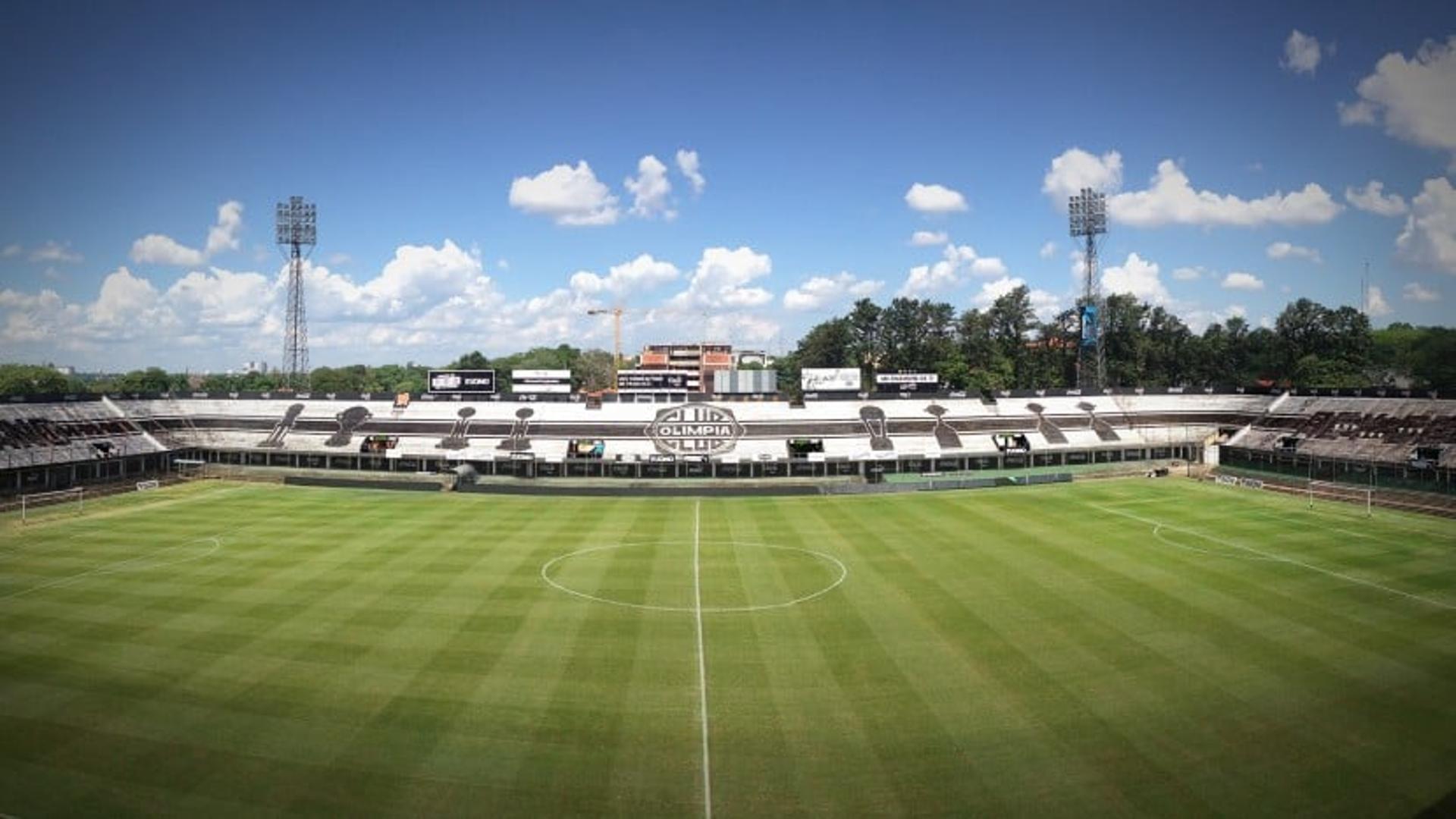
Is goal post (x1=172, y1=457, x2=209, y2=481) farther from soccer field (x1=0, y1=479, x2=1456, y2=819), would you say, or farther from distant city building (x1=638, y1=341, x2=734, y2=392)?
distant city building (x1=638, y1=341, x2=734, y2=392)

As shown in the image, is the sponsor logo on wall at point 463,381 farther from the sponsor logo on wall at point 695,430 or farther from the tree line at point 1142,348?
the tree line at point 1142,348

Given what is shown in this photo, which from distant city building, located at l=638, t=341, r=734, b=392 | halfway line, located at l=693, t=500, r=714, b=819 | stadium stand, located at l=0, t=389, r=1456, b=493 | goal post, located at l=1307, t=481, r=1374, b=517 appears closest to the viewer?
halfway line, located at l=693, t=500, r=714, b=819

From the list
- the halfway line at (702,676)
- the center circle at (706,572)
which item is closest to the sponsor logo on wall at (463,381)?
the halfway line at (702,676)

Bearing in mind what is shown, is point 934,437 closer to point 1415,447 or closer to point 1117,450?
point 1117,450

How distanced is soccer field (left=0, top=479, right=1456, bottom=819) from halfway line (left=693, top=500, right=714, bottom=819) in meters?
0.12

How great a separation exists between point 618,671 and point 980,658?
10.9 meters

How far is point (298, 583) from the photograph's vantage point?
101 ft

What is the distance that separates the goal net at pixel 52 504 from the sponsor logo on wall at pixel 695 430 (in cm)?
4028

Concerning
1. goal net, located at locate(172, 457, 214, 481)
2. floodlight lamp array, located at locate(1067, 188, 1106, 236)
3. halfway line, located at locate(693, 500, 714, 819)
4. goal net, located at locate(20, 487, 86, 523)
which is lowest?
halfway line, located at locate(693, 500, 714, 819)

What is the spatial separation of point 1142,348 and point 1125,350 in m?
2.33

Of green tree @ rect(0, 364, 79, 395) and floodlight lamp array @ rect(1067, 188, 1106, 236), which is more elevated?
floodlight lamp array @ rect(1067, 188, 1106, 236)

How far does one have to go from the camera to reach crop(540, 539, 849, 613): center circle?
28.4 m

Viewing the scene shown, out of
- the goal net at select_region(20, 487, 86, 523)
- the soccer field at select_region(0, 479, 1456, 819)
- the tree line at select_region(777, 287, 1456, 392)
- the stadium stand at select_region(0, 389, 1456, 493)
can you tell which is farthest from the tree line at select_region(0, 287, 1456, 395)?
the soccer field at select_region(0, 479, 1456, 819)

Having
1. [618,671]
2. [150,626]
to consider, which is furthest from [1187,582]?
[150,626]
